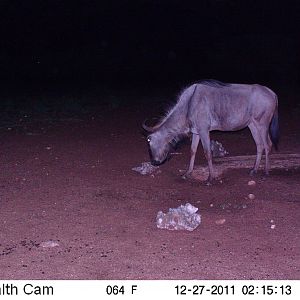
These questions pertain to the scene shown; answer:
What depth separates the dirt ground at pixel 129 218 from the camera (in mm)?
5379

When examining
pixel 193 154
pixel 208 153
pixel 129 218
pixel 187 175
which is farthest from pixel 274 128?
pixel 129 218

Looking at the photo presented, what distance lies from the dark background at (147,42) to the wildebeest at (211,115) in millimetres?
13497

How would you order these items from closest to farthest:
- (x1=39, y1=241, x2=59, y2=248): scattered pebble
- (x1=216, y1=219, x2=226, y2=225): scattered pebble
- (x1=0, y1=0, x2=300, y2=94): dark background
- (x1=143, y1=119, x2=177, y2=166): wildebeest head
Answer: (x1=39, y1=241, x2=59, y2=248): scattered pebble
(x1=216, y1=219, x2=226, y2=225): scattered pebble
(x1=143, y1=119, x2=177, y2=166): wildebeest head
(x1=0, y1=0, x2=300, y2=94): dark background

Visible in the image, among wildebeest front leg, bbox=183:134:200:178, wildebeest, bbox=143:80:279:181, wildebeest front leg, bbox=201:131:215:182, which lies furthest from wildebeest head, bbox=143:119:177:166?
wildebeest front leg, bbox=201:131:215:182

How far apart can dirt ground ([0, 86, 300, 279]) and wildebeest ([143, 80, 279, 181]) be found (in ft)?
1.63

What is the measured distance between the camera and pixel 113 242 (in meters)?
6.03

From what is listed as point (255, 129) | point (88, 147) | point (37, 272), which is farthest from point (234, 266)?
point (88, 147)

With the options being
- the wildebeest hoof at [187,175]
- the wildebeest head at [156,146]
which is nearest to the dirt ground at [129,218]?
the wildebeest hoof at [187,175]

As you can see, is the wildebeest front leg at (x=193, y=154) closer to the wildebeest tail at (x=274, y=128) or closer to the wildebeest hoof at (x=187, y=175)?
the wildebeest hoof at (x=187, y=175)

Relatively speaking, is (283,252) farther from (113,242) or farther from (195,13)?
(195,13)

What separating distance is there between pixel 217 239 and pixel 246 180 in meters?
2.45

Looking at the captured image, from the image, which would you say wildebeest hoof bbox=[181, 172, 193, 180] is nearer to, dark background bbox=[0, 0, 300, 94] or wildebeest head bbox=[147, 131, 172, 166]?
wildebeest head bbox=[147, 131, 172, 166]

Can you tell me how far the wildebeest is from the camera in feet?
28.3

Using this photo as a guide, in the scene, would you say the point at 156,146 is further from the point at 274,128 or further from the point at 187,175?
the point at 274,128
